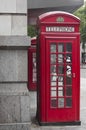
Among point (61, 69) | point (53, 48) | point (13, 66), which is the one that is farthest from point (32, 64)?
point (13, 66)

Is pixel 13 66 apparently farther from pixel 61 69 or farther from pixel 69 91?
pixel 69 91

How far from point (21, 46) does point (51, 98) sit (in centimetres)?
145

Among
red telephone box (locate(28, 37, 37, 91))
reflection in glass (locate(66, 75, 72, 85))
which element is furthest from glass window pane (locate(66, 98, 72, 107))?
red telephone box (locate(28, 37, 37, 91))

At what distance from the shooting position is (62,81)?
9203 mm

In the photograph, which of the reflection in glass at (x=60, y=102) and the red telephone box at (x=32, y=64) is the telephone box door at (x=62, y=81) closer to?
the reflection in glass at (x=60, y=102)

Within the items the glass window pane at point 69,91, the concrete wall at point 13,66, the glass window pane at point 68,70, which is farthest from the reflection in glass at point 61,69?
the concrete wall at point 13,66

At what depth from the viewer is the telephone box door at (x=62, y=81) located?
29.7 ft

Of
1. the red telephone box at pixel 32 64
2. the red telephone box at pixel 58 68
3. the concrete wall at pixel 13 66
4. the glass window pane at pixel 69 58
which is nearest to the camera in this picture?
the concrete wall at pixel 13 66

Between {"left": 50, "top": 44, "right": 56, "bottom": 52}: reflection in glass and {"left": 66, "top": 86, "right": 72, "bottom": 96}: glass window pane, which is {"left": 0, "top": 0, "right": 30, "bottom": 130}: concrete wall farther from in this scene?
{"left": 66, "top": 86, "right": 72, "bottom": 96}: glass window pane

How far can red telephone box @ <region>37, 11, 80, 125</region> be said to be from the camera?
9.01m

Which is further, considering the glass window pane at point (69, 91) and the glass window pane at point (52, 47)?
the glass window pane at point (69, 91)

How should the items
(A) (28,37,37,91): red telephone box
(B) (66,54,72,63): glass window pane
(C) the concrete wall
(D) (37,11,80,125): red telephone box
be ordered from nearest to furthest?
1. (C) the concrete wall
2. (D) (37,11,80,125): red telephone box
3. (B) (66,54,72,63): glass window pane
4. (A) (28,37,37,91): red telephone box

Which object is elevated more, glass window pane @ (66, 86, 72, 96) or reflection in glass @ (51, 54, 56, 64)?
reflection in glass @ (51, 54, 56, 64)

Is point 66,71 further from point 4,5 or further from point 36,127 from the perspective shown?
point 4,5
